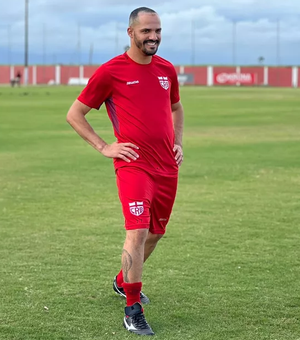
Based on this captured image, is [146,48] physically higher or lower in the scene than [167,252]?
higher

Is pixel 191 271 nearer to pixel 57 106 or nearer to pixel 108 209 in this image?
pixel 108 209

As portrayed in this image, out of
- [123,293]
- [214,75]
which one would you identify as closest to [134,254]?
[123,293]

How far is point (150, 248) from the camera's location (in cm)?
615

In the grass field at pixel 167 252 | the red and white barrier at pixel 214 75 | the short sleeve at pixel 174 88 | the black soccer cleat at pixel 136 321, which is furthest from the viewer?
the red and white barrier at pixel 214 75

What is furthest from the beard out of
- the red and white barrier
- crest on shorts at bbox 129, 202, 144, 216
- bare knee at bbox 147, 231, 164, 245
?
the red and white barrier

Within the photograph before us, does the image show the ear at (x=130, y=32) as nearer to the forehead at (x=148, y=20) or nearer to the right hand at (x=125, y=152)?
the forehead at (x=148, y=20)

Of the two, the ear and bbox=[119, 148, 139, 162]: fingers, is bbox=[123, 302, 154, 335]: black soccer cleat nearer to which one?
bbox=[119, 148, 139, 162]: fingers

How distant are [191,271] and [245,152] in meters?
11.3

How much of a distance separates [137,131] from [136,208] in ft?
1.79

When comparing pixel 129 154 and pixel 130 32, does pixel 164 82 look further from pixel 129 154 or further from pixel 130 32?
pixel 129 154

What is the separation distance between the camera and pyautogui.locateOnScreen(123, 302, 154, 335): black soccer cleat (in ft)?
18.0

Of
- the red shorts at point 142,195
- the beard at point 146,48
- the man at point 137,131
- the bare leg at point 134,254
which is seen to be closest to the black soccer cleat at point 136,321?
the man at point 137,131

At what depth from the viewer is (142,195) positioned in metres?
5.61

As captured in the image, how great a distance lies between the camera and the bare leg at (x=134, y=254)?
5.62 metres
